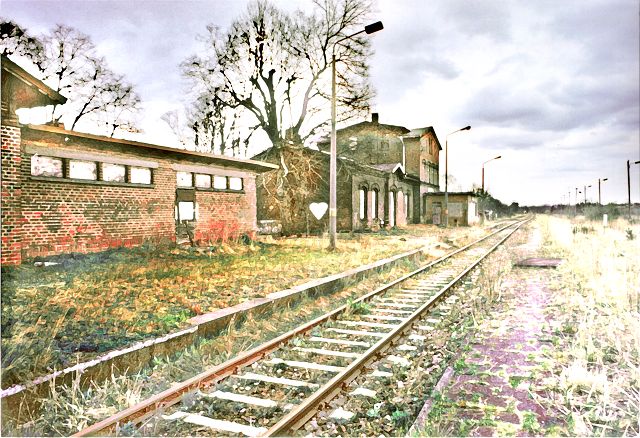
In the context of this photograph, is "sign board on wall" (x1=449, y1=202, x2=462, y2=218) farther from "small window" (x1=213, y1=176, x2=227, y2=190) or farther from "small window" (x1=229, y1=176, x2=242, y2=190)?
"small window" (x1=213, y1=176, x2=227, y2=190)

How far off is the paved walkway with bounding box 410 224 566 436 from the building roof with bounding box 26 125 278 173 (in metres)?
11.1

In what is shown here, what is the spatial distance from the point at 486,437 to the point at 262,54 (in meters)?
22.9

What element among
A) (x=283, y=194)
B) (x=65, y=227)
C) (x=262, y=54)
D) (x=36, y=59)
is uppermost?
(x=262, y=54)

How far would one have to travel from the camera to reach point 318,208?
2403cm

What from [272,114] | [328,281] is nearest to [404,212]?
[272,114]

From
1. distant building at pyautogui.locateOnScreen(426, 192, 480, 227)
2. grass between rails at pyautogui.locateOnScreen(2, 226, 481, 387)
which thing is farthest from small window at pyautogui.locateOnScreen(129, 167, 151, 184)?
distant building at pyautogui.locateOnScreen(426, 192, 480, 227)

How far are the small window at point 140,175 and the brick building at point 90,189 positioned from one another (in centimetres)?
3

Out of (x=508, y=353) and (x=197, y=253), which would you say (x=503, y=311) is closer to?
(x=508, y=353)

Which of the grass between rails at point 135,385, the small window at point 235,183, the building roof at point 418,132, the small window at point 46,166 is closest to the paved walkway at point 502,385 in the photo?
the grass between rails at point 135,385

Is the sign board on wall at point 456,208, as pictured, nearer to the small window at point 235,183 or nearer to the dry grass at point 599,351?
the small window at point 235,183

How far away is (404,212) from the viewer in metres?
33.7

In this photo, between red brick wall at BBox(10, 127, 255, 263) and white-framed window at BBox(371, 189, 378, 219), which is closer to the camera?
red brick wall at BBox(10, 127, 255, 263)

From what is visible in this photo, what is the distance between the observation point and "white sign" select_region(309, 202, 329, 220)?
23.8 m

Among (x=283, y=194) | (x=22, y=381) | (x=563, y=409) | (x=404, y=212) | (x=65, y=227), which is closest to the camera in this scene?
(x=563, y=409)
